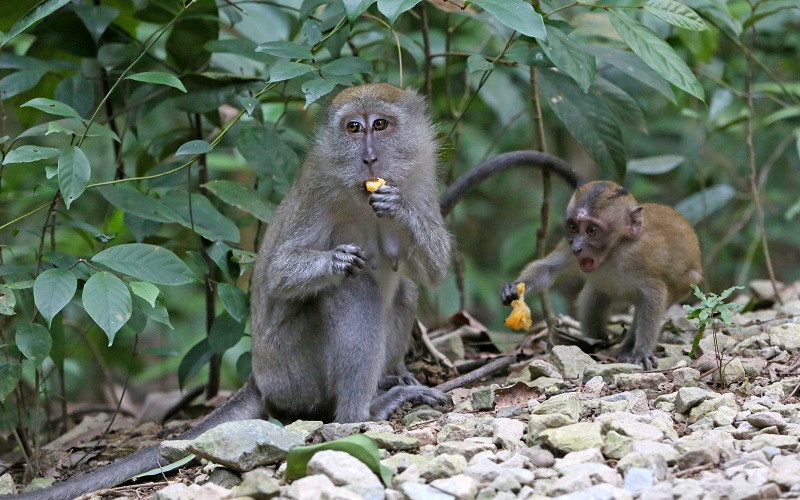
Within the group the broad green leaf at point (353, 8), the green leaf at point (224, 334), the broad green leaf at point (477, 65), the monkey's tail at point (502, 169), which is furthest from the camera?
the monkey's tail at point (502, 169)

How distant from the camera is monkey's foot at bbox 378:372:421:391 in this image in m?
6.32

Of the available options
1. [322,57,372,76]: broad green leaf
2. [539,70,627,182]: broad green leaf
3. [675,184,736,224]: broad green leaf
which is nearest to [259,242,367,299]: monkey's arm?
[322,57,372,76]: broad green leaf

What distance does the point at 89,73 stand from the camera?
6816 millimetres

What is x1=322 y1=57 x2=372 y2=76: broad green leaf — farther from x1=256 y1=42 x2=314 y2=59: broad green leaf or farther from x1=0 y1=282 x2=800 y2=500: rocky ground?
x1=0 y1=282 x2=800 y2=500: rocky ground

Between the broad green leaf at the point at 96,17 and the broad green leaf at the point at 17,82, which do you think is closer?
the broad green leaf at the point at 17,82

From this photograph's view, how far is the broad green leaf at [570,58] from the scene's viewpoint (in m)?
5.54

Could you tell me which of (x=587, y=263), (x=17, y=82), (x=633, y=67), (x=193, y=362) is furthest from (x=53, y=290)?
(x=633, y=67)

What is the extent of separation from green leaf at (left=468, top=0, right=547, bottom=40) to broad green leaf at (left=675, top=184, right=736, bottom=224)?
14.4 feet

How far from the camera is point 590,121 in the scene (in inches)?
261

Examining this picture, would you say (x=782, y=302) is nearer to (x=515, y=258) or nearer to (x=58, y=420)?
(x=515, y=258)

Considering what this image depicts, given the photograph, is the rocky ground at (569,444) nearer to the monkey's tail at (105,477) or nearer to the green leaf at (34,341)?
the monkey's tail at (105,477)

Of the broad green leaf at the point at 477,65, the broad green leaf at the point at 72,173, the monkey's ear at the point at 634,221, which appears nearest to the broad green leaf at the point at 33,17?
the broad green leaf at the point at 72,173

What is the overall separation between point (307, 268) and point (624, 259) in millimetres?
2399

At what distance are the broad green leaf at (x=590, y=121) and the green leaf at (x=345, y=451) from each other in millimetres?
3393
